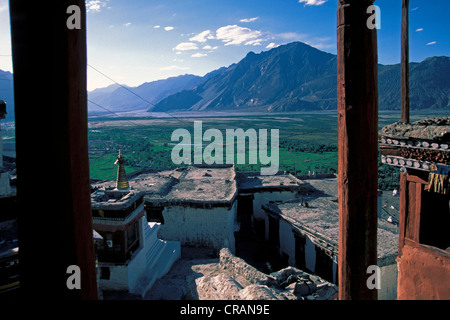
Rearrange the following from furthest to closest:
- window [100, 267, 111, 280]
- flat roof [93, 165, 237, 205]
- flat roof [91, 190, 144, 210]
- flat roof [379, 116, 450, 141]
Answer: flat roof [93, 165, 237, 205] < window [100, 267, 111, 280] < flat roof [91, 190, 144, 210] < flat roof [379, 116, 450, 141]

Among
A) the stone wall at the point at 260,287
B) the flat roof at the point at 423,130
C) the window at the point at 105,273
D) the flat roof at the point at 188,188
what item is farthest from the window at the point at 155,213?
the flat roof at the point at 423,130

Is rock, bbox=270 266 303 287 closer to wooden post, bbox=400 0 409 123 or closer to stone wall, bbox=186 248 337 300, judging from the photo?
stone wall, bbox=186 248 337 300

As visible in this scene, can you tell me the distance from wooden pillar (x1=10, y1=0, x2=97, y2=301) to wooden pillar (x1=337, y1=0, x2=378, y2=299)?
142 centimetres

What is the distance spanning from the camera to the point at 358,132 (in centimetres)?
183

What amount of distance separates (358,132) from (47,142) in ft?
5.36

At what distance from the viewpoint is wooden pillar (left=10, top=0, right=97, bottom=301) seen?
1474mm

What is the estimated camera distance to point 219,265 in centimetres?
984

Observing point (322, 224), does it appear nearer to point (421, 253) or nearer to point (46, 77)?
point (421, 253)

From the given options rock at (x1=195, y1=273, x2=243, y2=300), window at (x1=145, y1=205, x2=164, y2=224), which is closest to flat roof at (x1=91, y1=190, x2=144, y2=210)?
rock at (x1=195, y1=273, x2=243, y2=300)

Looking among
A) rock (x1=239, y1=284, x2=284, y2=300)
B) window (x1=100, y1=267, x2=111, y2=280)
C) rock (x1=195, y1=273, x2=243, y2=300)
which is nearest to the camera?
rock (x1=239, y1=284, x2=284, y2=300)

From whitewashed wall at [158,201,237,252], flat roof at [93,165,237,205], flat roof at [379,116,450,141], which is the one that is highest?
flat roof at [379,116,450,141]

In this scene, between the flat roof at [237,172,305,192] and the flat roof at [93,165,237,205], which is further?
the flat roof at [237,172,305,192]

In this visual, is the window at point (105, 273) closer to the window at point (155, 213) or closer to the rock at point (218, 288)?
the rock at point (218, 288)

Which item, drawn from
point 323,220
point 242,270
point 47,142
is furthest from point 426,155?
point 323,220
